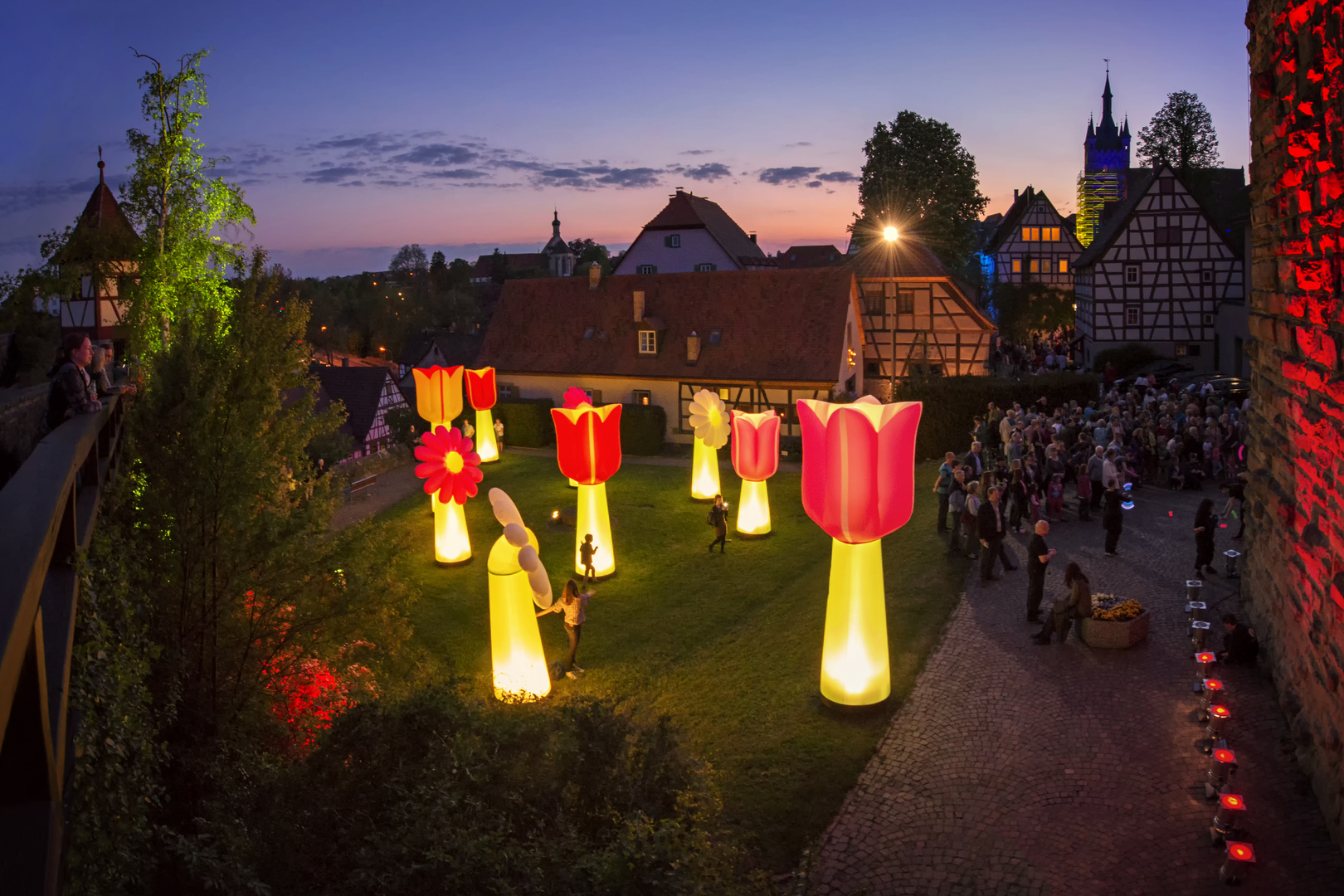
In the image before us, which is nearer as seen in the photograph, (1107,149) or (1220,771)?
(1220,771)

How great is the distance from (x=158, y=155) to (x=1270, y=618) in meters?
17.7

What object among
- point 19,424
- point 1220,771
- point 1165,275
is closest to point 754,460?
point 1220,771

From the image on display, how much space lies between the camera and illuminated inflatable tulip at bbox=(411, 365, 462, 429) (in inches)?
845

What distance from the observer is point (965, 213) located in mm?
47031

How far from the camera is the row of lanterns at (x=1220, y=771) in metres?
7.00

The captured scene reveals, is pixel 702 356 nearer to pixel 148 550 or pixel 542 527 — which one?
pixel 542 527

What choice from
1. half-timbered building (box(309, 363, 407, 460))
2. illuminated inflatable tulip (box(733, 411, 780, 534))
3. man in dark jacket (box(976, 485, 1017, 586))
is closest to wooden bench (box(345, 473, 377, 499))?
illuminated inflatable tulip (box(733, 411, 780, 534))

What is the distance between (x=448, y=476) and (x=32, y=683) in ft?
45.4

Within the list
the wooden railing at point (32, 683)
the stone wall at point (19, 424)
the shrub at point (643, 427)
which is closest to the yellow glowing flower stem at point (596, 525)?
the stone wall at point (19, 424)

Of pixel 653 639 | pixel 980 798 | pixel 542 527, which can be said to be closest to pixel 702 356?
pixel 542 527

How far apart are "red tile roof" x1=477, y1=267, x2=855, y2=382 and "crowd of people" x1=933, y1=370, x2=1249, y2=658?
24.5 ft

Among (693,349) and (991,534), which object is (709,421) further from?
(693,349)

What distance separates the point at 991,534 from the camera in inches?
549

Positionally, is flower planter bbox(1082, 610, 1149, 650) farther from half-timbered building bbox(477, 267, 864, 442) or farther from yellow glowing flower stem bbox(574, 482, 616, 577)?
half-timbered building bbox(477, 267, 864, 442)
